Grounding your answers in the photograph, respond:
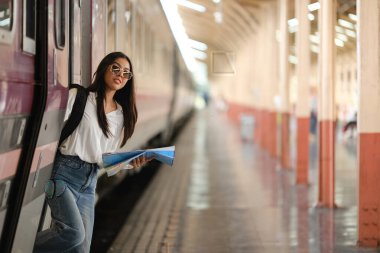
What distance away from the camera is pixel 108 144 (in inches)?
173

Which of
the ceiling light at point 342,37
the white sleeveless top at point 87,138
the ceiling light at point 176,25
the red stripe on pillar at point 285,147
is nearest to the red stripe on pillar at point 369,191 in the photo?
the ceiling light at point 342,37

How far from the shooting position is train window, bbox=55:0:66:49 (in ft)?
14.0

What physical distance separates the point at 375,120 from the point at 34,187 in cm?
380

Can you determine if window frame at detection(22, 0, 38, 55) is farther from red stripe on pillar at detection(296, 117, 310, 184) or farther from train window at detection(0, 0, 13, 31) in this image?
red stripe on pillar at detection(296, 117, 310, 184)

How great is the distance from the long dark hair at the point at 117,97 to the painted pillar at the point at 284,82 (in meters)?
9.11

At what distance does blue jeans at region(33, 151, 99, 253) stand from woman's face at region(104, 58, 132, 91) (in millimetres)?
505

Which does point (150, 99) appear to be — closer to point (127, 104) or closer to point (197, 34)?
point (127, 104)

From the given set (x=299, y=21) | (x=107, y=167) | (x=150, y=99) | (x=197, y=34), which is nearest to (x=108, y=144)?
(x=107, y=167)

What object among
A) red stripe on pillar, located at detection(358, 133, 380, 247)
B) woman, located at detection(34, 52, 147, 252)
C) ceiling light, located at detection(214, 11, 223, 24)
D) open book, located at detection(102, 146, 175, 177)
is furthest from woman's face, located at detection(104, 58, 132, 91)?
ceiling light, located at detection(214, 11, 223, 24)

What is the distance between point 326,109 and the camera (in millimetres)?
9320

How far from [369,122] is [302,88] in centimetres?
498

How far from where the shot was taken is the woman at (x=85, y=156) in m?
4.11

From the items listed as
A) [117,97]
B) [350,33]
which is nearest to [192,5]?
[350,33]

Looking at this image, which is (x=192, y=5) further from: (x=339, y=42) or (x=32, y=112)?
(x=32, y=112)
